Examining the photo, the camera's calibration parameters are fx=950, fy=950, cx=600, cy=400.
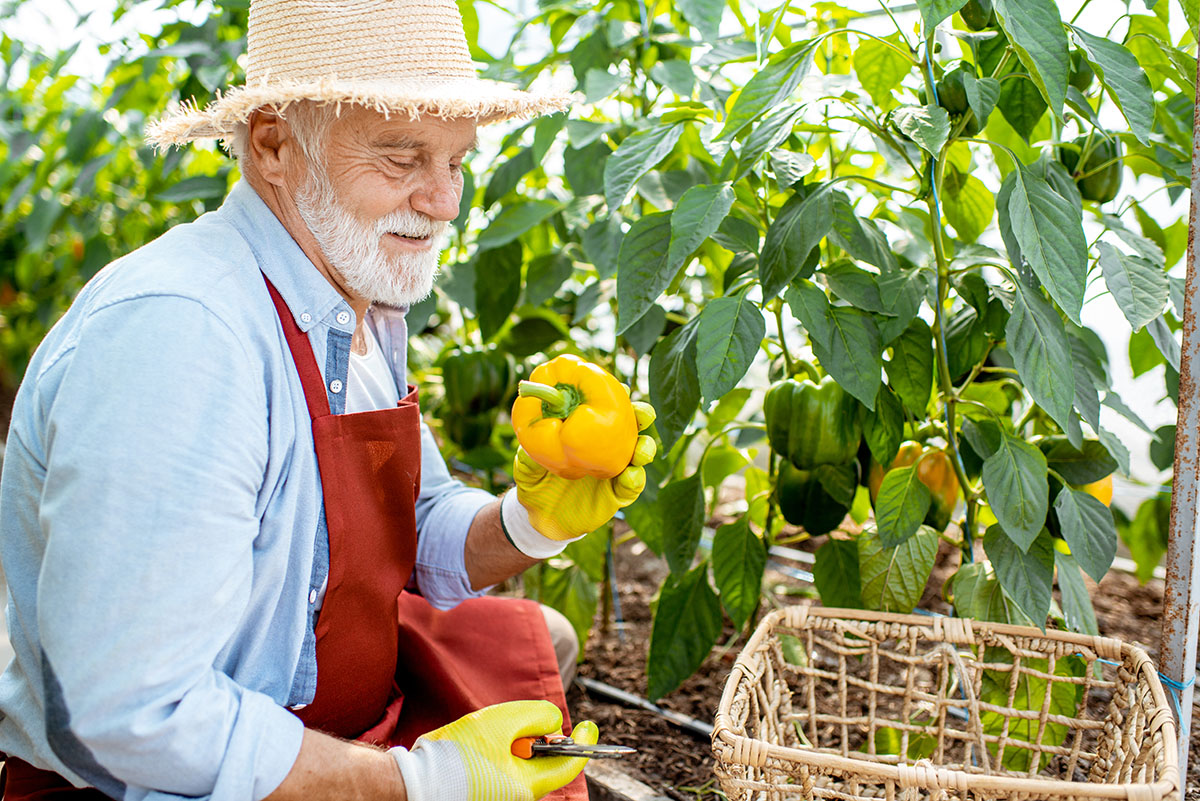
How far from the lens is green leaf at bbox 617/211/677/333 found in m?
1.17

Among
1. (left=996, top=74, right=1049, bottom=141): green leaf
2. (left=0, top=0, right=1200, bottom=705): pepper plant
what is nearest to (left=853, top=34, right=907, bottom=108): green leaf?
(left=0, top=0, right=1200, bottom=705): pepper plant

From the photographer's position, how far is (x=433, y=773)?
3.15 feet

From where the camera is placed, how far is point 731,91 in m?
1.52

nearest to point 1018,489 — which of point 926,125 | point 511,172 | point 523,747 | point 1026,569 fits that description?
point 1026,569

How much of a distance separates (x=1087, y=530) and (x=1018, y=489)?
0.39ft

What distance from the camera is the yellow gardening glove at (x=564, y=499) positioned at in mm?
1164

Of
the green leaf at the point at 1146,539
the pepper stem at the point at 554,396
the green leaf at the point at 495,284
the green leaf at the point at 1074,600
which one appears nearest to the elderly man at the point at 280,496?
the pepper stem at the point at 554,396

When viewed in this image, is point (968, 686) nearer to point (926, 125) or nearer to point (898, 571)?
point (898, 571)

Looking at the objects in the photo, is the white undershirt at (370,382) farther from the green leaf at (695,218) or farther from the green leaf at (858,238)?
the green leaf at (858,238)

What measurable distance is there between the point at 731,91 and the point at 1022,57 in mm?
616

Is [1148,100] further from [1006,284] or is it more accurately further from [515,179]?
[515,179]

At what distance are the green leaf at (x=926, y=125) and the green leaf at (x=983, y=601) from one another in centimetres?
56

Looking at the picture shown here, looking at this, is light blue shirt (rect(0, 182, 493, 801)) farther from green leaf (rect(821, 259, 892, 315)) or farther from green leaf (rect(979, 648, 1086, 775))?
green leaf (rect(979, 648, 1086, 775))

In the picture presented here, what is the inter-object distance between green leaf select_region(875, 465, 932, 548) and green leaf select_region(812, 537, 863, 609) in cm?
18
